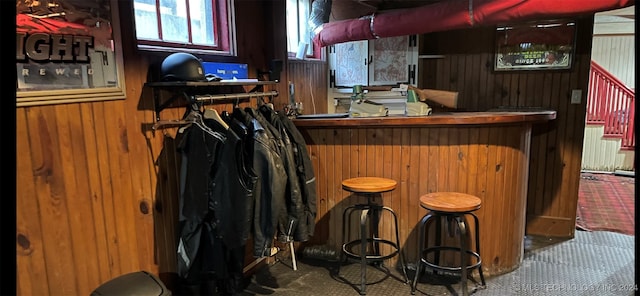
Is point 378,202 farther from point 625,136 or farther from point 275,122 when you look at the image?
point 625,136

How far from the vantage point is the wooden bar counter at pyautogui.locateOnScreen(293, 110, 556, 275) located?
258cm

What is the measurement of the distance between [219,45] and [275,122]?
0.61 meters

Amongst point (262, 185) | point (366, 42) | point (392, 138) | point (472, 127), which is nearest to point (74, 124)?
point (262, 185)

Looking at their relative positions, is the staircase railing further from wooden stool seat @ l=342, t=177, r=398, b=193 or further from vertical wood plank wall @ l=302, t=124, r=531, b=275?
wooden stool seat @ l=342, t=177, r=398, b=193

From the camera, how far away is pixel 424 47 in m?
3.71

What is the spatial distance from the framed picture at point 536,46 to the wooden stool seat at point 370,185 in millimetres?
1683

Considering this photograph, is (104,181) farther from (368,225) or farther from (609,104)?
(609,104)

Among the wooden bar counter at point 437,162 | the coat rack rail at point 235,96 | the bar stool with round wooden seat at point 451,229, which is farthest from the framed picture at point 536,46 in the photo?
the coat rack rail at point 235,96

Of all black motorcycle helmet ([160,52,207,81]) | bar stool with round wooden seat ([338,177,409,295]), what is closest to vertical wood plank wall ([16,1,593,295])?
black motorcycle helmet ([160,52,207,81])

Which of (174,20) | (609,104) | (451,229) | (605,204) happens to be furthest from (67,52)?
(609,104)

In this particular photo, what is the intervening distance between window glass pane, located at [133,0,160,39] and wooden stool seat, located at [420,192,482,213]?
1.75m

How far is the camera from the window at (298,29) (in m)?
3.51

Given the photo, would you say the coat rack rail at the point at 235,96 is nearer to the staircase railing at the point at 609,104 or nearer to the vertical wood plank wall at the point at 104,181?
the vertical wood plank wall at the point at 104,181

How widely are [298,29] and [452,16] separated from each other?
1.37 meters
